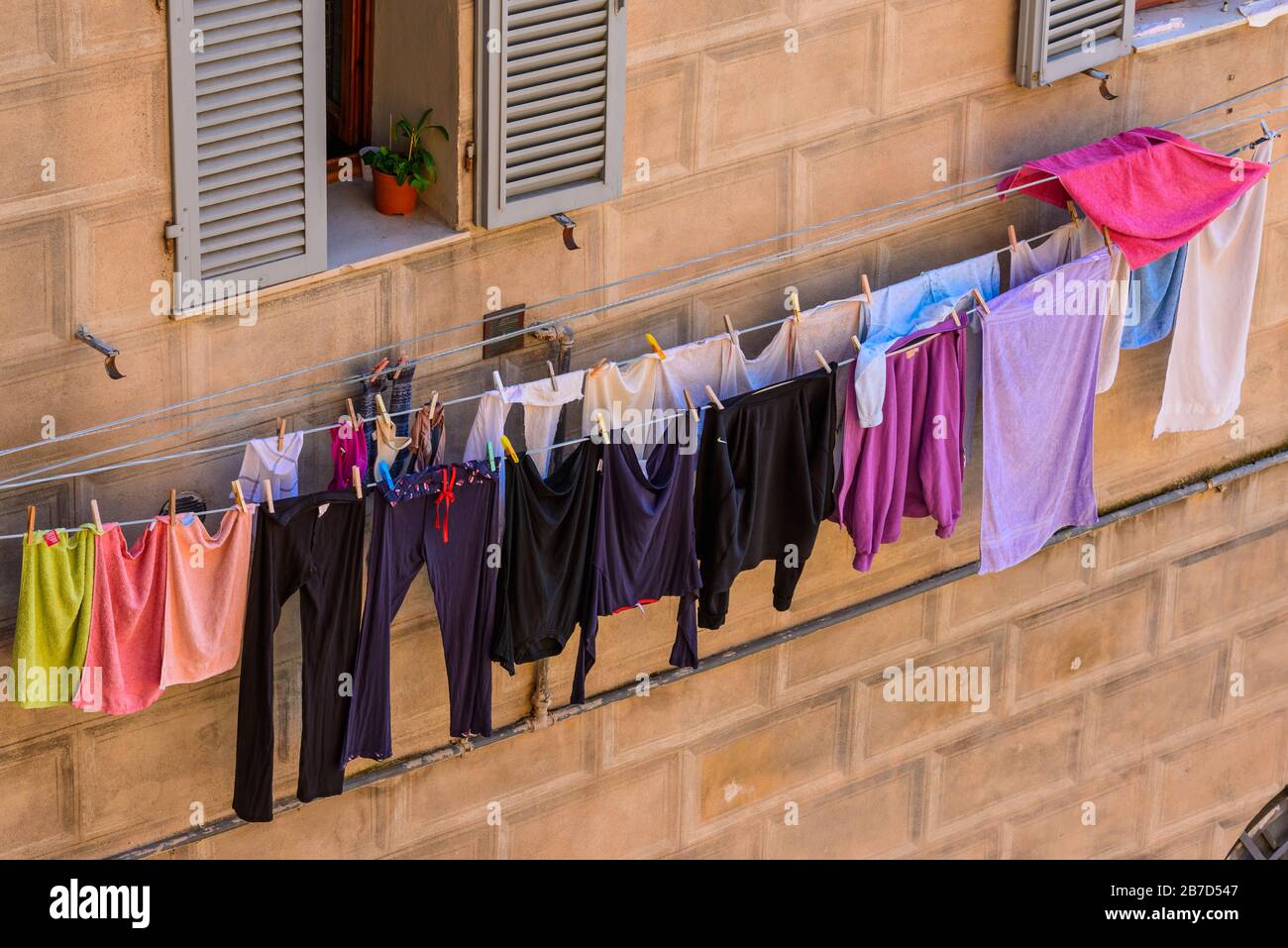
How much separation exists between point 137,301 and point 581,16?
7.23 ft

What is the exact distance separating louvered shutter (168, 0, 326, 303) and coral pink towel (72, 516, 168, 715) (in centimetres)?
95

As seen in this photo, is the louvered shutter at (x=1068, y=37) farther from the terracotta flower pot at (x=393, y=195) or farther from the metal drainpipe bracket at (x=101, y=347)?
Answer: the metal drainpipe bracket at (x=101, y=347)

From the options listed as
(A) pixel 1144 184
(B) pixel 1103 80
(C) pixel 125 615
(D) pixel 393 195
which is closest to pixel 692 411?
(D) pixel 393 195

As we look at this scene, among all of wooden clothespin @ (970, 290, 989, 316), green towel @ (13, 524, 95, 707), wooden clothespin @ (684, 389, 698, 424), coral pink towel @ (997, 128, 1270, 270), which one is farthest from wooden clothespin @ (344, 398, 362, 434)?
coral pink towel @ (997, 128, 1270, 270)

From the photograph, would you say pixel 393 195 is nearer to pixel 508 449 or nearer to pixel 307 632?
pixel 508 449

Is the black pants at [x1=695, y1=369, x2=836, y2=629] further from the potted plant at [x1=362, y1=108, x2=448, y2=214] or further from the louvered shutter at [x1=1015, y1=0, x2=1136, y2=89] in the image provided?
the louvered shutter at [x1=1015, y1=0, x2=1136, y2=89]

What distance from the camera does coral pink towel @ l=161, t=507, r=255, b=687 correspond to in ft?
29.1

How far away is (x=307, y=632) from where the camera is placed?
9.38 m

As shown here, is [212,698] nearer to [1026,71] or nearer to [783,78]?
[783,78]

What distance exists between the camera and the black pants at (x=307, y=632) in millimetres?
9078

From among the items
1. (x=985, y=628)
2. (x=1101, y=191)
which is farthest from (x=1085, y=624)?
(x=1101, y=191)

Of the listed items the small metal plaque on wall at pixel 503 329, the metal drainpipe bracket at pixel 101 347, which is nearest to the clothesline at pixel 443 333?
the small metal plaque on wall at pixel 503 329

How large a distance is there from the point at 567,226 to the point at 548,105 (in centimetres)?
52

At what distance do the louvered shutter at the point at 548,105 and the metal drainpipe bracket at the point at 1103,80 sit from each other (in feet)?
8.90
